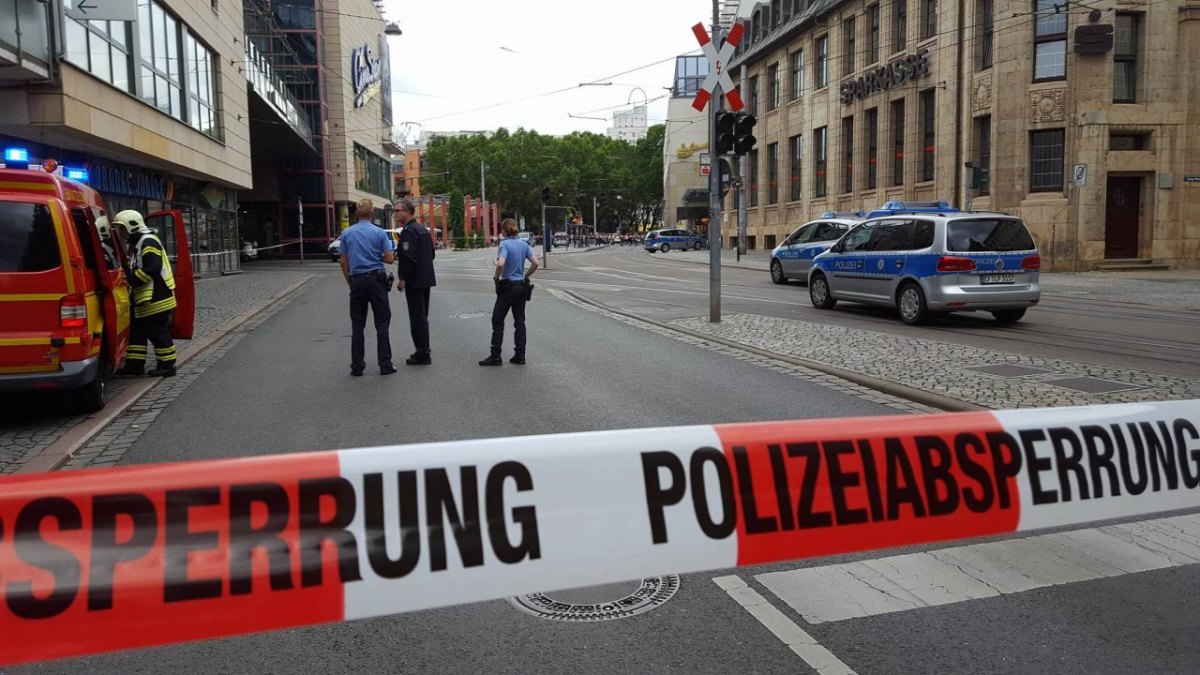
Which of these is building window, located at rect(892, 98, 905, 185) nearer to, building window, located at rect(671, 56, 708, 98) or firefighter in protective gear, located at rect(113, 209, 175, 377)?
firefighter in protective gear, located at rect(113, 209, 175, 377)

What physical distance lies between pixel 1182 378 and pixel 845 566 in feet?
20.6

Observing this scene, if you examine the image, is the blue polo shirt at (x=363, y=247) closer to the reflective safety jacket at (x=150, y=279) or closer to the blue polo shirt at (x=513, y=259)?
the blue polo shirt at (x=513, y=259)

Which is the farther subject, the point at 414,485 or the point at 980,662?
the point at 980,662

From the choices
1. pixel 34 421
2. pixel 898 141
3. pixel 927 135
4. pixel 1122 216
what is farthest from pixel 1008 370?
pixel 898 141

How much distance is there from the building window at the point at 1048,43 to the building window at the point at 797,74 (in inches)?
698

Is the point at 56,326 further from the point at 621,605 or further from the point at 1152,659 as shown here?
the point at 1152,659

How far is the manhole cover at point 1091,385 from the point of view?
812cm

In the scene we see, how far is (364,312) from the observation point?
1001cm

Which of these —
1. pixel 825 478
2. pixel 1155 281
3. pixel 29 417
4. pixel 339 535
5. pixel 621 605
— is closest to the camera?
pixel 339 535

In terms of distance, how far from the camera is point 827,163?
42406 mm

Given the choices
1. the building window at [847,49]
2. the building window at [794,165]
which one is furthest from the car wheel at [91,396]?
the building window at [794,165]

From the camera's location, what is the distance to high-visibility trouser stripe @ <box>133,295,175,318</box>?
31.2 feet

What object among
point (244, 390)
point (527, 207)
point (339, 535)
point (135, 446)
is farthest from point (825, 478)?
point (527, 207)

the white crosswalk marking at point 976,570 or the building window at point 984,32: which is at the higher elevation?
the building window at point 984,32
